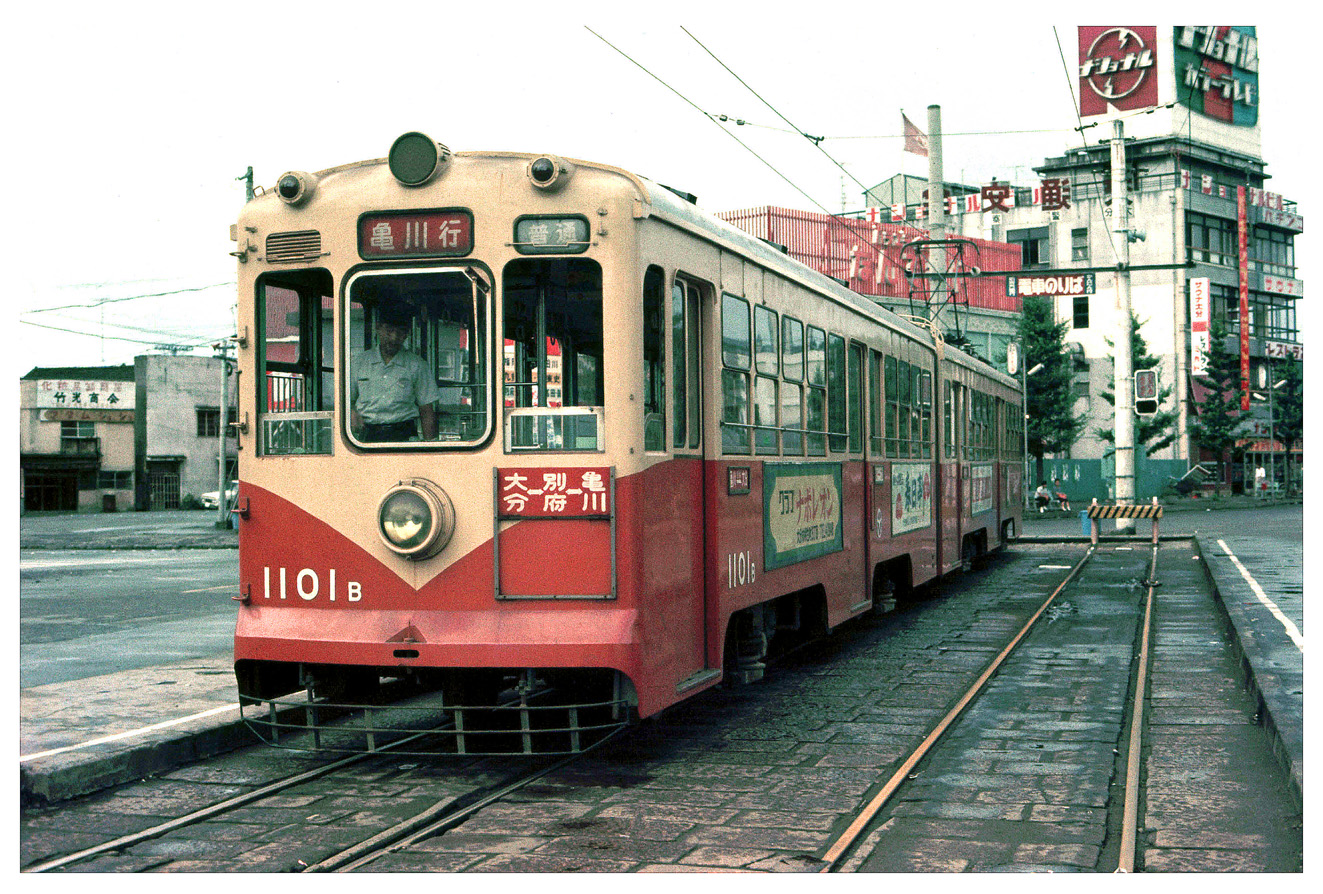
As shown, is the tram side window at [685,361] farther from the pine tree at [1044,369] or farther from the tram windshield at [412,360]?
the pine tree at [1044,369]

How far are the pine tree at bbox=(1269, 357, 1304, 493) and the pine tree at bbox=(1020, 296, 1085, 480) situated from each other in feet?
45.3

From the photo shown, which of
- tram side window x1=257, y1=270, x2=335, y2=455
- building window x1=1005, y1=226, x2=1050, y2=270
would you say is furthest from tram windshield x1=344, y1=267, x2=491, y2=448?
building window x1=1005, y1=226, x2=1050, y2=270

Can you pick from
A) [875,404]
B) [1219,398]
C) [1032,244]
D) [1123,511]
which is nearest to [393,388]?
[875,404]

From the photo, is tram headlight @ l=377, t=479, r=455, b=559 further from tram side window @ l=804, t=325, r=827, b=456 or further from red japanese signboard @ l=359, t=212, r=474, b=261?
tram side window @ l=804, t=325, r=827, b=456

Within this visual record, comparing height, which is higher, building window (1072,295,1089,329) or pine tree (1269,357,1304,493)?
building window (1072,295,1089,329)

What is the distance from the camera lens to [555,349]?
20.7ft

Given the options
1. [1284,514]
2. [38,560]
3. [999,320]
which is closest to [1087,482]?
[999,320]

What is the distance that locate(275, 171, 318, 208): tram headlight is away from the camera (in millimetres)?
6449

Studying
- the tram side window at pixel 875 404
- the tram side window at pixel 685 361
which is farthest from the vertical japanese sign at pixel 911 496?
the tram side window at pixel 685 361

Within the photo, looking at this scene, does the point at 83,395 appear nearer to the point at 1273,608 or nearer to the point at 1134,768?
the point at 1273,608

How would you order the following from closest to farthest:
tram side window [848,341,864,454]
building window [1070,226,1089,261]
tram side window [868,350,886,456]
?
tram side window [848,341,864,454] → tram side window [868,350,886,456] → building window [1070,226,1089,261]

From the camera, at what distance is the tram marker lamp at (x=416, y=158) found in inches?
247

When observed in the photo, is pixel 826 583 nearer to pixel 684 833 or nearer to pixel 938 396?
pixel 684 833

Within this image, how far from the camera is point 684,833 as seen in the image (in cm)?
533
